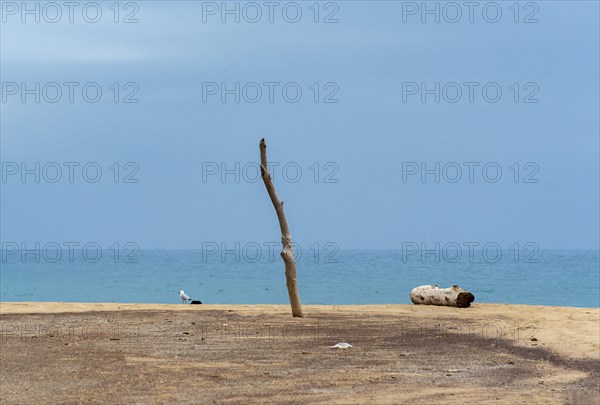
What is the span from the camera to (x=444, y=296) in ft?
88.5

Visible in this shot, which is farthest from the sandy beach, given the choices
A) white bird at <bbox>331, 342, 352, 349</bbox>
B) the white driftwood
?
the white driftwood

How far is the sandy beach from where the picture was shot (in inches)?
508

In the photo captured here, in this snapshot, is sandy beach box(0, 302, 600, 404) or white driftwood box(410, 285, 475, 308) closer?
sandy beach box(0, 302, 600, 404)

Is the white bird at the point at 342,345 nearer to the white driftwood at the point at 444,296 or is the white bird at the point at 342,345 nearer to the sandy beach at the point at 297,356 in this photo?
the sandy beach at the point at 297,356

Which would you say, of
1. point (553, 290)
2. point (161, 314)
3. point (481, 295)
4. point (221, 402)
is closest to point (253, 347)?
point (221, 402)

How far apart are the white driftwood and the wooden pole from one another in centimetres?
512

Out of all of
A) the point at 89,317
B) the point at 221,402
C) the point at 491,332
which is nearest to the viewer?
the point at 221,402

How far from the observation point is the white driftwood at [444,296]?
2652 centimetres

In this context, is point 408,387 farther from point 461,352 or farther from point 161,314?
point 161,314

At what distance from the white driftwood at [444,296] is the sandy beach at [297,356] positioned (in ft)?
4.22

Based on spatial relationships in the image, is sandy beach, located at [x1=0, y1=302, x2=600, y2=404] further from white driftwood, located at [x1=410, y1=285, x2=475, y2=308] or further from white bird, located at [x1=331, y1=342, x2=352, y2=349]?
white driftwood, located at [x1=410, y1=285, x2=475, y2=308]

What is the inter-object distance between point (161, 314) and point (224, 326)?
10.5ft

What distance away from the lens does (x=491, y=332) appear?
2052 cm

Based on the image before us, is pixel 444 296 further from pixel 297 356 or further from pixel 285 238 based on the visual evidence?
pixel 297 356
